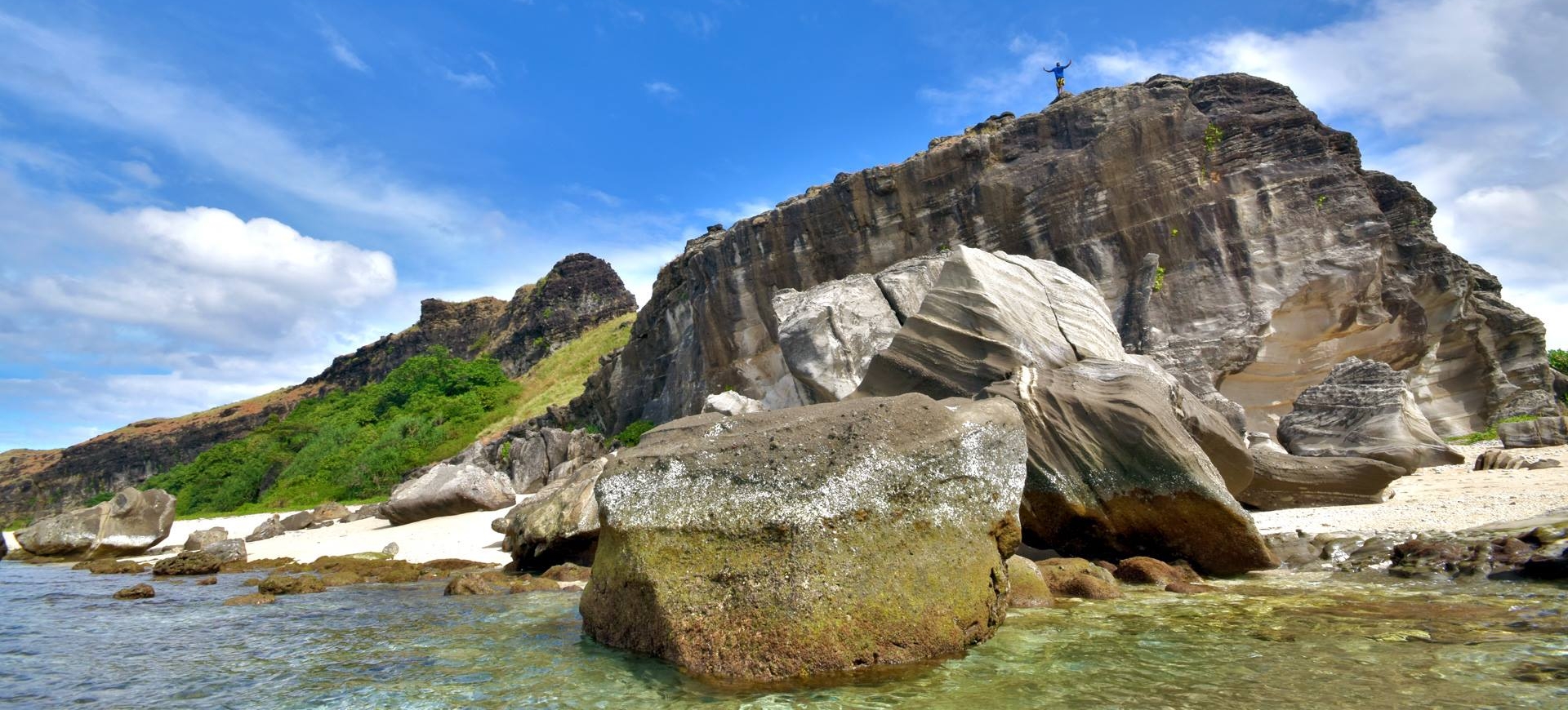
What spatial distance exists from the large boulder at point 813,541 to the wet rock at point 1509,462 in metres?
11.8

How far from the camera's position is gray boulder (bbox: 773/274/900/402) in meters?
15.0

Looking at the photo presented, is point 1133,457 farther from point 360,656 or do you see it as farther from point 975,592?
point 360,656

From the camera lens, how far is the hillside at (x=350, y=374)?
68.8 metres

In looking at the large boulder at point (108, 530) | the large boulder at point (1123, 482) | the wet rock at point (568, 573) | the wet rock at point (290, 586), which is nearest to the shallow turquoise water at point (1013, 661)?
the large boulder at point (1123, 482)

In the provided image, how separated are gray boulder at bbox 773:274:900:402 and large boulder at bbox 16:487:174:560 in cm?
1637

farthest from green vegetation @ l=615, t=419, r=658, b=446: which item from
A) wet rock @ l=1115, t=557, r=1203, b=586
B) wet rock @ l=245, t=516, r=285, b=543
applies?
wet rock @ l=1115, t=557, r=1203, b=586

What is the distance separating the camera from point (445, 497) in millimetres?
20094

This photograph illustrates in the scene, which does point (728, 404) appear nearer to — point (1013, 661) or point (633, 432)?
point (1013, 661)

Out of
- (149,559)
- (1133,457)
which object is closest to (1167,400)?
(1133,457)

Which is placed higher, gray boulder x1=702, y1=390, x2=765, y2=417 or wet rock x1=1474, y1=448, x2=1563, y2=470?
gray boulder x1=702, y1=390, x2=765, y2=417

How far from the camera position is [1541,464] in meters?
12.8

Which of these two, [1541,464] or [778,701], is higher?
[1541,464]

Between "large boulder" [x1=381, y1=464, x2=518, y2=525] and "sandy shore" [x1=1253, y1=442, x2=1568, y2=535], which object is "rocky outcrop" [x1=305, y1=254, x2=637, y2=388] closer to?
"large boulder" [x1=381, y1=464, x2=518, y2=525]

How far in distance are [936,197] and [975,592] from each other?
26.4 m
